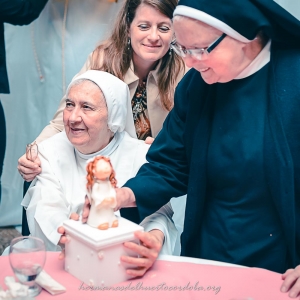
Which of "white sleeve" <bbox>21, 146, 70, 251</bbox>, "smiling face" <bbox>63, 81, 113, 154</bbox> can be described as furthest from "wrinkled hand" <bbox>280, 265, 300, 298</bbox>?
"smiling face" <bbox>63, 81, 113, 154</bbox>

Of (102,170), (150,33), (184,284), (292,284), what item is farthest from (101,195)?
(150,33)

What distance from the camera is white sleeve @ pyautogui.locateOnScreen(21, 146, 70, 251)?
234 centimetres

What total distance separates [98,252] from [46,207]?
2.56 ft

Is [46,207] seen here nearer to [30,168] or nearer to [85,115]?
[30,168]

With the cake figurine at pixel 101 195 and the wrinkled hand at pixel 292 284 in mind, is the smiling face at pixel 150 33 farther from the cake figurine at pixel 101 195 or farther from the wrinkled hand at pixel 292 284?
the wrinkled hand at pixel 292 284

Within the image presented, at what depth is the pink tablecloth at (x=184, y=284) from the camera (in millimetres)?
1666

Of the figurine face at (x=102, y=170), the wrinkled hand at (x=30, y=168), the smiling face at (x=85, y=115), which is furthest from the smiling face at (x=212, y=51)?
the wrinkled hand at (x=30, y=168)

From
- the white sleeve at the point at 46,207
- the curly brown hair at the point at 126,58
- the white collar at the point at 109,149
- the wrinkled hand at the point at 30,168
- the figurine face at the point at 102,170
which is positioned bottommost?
the white sleeve at the point at 46,207

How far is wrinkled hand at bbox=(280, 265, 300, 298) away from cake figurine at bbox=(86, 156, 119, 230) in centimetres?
57

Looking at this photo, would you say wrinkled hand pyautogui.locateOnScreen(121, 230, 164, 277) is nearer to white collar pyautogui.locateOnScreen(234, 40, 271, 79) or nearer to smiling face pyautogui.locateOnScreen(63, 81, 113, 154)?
white collar pyautogui.locateOnScreen(234, 40, 271, 79)

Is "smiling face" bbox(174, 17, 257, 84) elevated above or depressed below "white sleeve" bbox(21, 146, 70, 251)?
above

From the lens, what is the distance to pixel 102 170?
1722 millimetres

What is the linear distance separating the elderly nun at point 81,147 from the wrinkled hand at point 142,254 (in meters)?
0.57

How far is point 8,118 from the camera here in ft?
15.1
